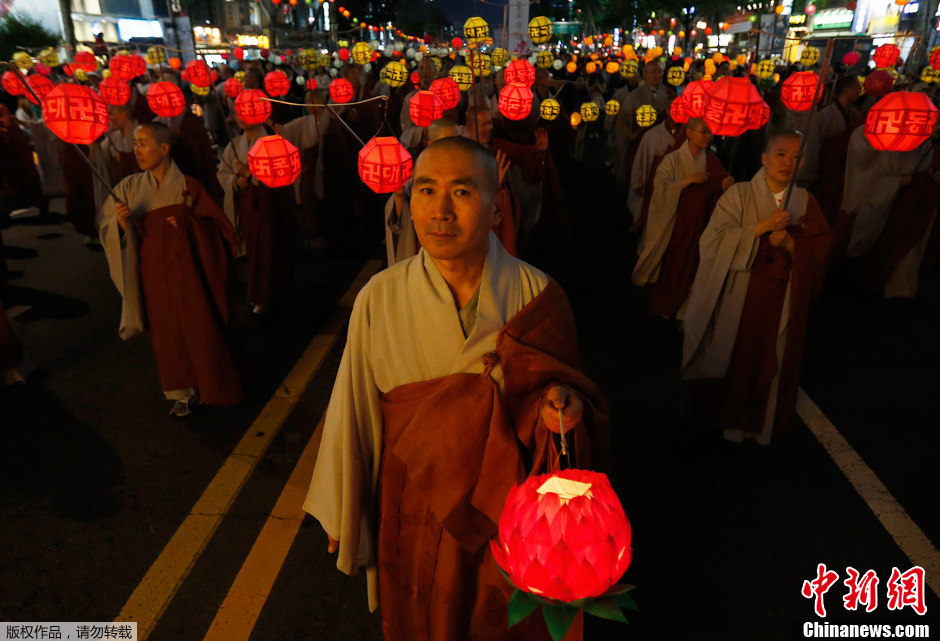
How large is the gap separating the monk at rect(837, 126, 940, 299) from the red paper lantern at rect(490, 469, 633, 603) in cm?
628

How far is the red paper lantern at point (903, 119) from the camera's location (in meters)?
4.18

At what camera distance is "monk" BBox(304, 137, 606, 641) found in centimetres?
189

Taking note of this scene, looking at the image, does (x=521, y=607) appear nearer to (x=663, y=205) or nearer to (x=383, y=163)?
(x=383, y=163)

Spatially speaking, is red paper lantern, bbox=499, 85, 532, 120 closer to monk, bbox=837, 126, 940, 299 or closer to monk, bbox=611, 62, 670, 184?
monk, bbox=837, 126, 940, 299

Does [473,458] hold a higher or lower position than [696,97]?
lower

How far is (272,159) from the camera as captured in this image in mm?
4645

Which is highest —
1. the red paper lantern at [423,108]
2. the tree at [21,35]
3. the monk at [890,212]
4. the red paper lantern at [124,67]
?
the tree at [21,35]

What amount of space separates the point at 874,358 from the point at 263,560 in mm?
4734

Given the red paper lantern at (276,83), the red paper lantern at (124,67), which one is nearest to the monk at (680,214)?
the red paper lantern at (276,83)

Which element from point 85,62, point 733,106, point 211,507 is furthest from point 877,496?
point 85,62

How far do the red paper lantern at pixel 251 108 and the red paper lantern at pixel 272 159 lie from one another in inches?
49.6

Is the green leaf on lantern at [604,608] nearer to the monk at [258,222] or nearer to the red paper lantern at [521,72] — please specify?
the monk at [258,222]

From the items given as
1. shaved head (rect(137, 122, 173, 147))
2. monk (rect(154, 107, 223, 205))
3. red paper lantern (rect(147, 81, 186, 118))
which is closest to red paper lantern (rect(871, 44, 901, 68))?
monk (rect(154, 107, 223, 205))

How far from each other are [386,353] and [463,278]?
0.33m
